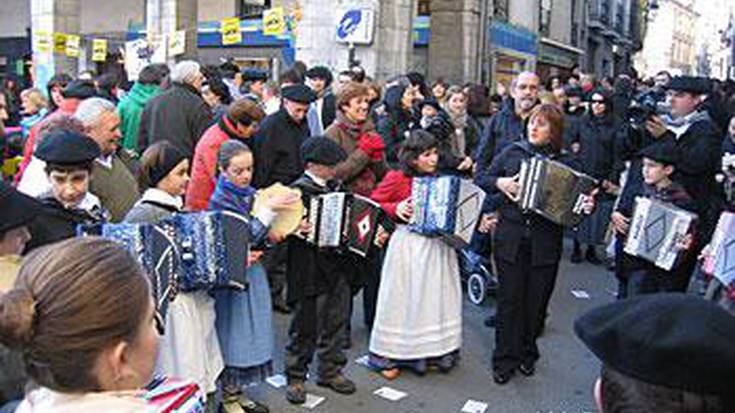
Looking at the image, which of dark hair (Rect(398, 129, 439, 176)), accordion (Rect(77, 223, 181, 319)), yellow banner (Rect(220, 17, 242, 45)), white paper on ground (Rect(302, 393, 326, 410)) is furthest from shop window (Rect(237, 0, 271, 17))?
accordion (Rect(77, 223, 181, 319))

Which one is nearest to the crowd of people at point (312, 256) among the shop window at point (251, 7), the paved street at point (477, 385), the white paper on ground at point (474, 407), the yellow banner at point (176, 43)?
the paved street at point (477, 385)

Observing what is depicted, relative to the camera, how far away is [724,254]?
14.1 ft

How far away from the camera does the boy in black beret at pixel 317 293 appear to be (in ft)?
16.0

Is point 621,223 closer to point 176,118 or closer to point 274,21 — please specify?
point 176,118

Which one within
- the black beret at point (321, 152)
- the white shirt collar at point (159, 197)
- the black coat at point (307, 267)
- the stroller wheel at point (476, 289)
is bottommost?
the stroller wheel at point (476, 289)

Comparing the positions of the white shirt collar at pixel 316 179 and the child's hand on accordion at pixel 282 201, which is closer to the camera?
the child's hand on accordion at pixel 282 201

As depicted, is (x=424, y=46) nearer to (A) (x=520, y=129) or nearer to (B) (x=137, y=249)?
(A) (x=520, y=129)

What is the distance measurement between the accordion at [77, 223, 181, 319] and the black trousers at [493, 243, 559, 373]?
103 inches

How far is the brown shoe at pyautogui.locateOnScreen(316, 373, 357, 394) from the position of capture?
5.11 m

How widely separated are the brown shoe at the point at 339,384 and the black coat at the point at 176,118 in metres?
2.56

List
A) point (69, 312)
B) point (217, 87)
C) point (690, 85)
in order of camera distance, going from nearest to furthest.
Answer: point (69, 312), point (690, 85), point (217, 87)

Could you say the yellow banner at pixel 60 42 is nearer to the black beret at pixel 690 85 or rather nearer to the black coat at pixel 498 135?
the black coat at pixel 498 135

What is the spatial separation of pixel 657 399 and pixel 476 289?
589 cm

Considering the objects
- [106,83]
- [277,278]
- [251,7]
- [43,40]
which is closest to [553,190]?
[277,278]
